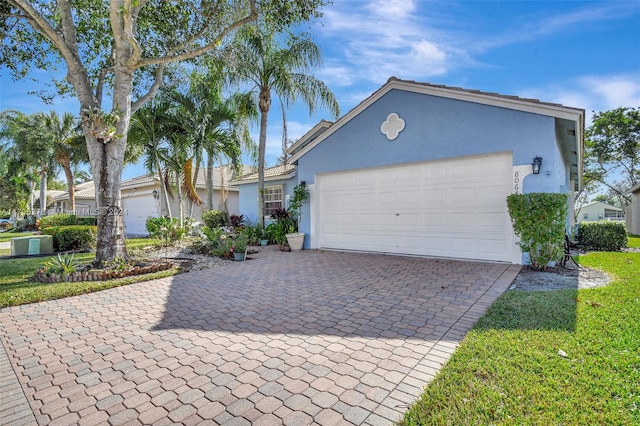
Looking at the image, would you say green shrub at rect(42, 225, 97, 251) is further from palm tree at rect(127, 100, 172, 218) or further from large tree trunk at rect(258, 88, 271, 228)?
large tree trunk at rect(258, 88, 271, 228)

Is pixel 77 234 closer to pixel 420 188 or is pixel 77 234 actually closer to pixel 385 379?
pixel 420 188

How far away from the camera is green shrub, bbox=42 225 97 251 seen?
41.2 ft

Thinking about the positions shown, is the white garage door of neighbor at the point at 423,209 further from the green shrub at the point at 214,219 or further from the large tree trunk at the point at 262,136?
the green shrub at the point at 214,219

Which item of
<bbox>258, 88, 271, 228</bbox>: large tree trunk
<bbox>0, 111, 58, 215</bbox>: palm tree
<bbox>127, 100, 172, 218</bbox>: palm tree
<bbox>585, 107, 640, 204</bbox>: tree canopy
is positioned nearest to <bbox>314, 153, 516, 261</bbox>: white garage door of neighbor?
<bbox>258, 88, 271, 228</bbox>: large tree trunk

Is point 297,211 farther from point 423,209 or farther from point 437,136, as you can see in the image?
point 437,136

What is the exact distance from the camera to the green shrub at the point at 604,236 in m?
10.9

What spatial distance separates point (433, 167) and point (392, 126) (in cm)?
169

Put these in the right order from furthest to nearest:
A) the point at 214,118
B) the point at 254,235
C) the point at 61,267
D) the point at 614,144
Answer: the point at 614,144
the point at 214,118
the point at 254,235
the point at 61,267

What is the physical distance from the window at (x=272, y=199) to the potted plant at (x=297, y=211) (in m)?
3.19

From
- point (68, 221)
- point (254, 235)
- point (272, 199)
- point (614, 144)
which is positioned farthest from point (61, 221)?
point (614, 144)

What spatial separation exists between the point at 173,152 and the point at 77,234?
16.6 feet

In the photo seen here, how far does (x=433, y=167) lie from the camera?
342 inches

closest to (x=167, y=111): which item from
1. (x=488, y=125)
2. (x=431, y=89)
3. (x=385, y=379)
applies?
(x=431, y=89)

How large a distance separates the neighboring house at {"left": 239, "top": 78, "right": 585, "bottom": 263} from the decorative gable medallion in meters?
0.03
